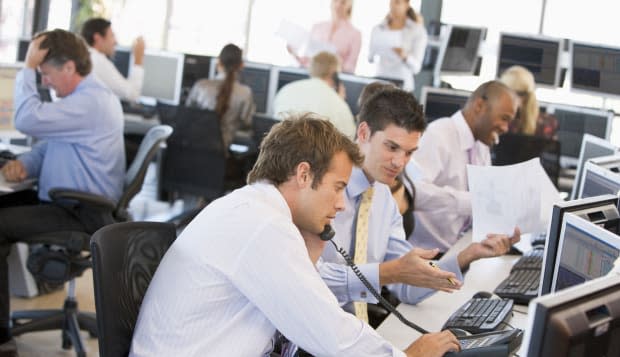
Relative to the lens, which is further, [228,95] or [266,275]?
[228,95]

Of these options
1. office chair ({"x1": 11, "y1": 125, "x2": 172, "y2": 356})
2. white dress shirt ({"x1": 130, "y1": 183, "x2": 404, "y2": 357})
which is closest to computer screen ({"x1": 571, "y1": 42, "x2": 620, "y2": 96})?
office chair ({"x1": 11, "y1": 125, "x2": 172, "y2": 356})

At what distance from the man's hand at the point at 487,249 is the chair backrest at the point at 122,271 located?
0.94 meters

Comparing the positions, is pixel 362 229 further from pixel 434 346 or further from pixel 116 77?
pixel 116 77

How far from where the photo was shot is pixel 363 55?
10.8 m

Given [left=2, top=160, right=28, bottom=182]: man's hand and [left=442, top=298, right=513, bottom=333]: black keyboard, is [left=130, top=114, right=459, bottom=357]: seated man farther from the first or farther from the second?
[left=2, top=160, right=28, bottom=182]: man's hand

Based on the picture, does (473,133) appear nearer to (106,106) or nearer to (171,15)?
(106,106)

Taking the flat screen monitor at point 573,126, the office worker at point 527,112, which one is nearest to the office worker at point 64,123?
the office worker at point 527,112

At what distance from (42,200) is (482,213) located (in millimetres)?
2023

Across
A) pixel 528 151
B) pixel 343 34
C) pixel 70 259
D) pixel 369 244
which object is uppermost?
pixel 343 34

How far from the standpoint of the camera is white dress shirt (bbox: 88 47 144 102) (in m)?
6.28

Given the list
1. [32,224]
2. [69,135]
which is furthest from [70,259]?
[69,135]

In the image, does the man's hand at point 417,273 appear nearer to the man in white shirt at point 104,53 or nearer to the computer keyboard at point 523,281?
the computer keyboard at point 523,281

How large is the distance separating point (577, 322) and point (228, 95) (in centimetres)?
513

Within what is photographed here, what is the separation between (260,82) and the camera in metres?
7.12
